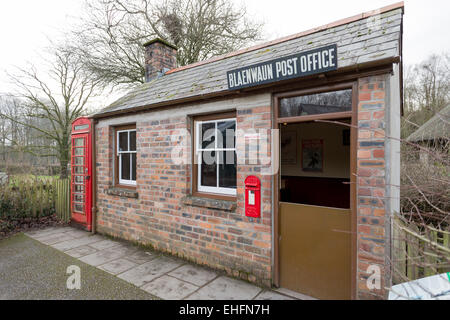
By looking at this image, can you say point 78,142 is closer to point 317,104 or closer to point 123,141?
point 123,141

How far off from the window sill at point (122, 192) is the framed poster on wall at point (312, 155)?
4758mm

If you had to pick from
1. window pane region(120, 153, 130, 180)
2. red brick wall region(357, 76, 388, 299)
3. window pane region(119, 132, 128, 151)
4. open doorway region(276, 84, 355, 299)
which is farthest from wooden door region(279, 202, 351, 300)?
window pane region(119, 132, 128, 151)

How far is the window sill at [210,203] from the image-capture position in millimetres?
4079

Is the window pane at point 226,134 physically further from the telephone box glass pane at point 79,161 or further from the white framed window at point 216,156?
the telephone box glass pane at point 79,161

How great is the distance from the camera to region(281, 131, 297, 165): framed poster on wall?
7602mm

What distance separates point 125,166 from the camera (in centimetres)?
624

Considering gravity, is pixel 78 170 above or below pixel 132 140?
below

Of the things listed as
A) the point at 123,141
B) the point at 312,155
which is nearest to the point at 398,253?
the point at 312,155

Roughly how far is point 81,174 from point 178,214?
3.84 m

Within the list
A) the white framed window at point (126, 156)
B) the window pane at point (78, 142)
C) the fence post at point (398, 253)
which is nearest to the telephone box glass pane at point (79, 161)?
the window pane at point (78, 142)

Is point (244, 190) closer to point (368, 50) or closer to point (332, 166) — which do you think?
point (368, 50)

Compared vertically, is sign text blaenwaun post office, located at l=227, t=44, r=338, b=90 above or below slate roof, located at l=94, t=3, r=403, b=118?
below

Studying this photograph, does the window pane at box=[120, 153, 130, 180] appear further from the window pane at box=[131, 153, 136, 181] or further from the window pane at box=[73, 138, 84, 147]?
the window pane at box=[73, 138, 84, 147]

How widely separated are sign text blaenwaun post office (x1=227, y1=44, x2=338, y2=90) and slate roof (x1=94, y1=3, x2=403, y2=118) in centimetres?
23
